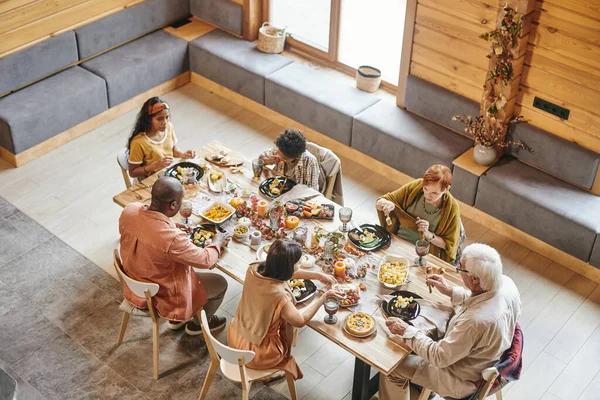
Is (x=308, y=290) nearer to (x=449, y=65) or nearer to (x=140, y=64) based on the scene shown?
(x=449, y=65)

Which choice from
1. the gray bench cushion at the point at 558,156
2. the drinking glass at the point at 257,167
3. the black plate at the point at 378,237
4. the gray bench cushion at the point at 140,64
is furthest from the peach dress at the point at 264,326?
the gray bench cushion at the point at 140,64

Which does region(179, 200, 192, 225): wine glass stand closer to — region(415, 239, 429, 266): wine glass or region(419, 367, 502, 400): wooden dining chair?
region(415, 239, 429, 266): wine glass

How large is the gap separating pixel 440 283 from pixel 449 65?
9.00 feet

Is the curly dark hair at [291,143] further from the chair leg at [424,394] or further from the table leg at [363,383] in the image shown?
the chair leg at [424,394]

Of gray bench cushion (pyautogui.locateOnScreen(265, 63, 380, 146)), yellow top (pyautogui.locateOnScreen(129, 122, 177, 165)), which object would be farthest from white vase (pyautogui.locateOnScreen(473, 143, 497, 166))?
yellow top (pyautogui.locateOnScreen(129, 122, 177, 165))

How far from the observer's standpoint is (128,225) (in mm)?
4680

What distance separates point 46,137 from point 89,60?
1.08 metres

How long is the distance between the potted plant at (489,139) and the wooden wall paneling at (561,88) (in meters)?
0.35

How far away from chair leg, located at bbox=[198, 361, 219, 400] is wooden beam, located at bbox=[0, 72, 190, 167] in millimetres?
3391

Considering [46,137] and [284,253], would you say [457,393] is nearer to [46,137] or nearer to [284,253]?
[284,253]

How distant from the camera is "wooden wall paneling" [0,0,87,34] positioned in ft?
23.1

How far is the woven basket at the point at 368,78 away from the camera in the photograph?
24.3 feet

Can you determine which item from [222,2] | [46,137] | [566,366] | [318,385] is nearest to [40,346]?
[318,385]

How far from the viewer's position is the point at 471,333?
4.11 metres
